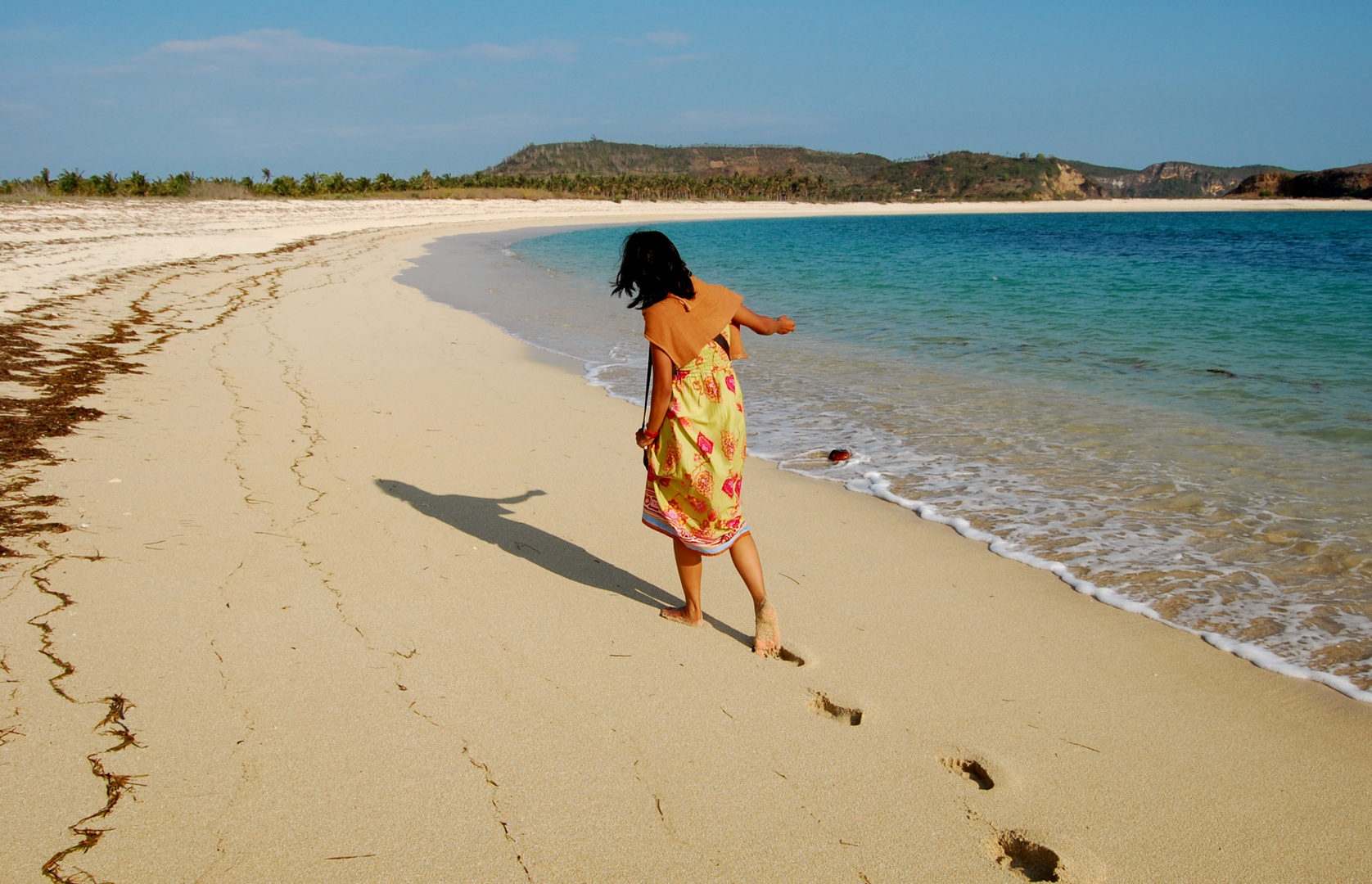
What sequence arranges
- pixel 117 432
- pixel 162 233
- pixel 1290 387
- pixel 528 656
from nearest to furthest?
pixel 528 656 < pixel 117 432 < pixel 1290 387 < pixel 162 233

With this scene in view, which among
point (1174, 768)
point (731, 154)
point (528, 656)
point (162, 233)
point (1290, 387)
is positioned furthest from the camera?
point (731, 154)

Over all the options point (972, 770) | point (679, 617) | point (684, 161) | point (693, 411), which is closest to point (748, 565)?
point (679, 617)

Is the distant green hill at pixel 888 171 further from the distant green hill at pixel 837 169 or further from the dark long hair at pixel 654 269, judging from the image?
the dark long hair at pixel 654 269

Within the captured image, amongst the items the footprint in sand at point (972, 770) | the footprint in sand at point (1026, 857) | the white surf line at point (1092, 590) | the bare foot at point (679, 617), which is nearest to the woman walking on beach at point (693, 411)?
the bare foot at point (679, 617)

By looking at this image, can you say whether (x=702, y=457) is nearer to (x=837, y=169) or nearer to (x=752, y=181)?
(x=752, y=181)

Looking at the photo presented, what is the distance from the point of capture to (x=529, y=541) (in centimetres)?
400

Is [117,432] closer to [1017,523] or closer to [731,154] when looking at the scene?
[1017,523]

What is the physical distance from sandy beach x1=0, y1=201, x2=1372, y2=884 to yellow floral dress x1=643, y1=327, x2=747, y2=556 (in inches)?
17.9

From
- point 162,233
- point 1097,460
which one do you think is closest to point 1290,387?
point 1097,460

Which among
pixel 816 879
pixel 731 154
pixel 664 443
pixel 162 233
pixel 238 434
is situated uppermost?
pixel 731 154

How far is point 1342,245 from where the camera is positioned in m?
32.8

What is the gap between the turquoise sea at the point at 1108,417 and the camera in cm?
376

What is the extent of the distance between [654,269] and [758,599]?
49.7 inches

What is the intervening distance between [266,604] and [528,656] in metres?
1.09
